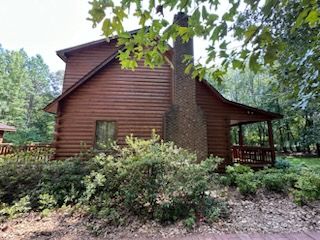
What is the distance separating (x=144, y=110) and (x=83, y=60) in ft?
18.3

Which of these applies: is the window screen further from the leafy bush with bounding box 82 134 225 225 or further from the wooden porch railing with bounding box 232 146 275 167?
the wooden porch railing with bounding box 232 146 275 167

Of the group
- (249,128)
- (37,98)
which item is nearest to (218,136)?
(249,128)

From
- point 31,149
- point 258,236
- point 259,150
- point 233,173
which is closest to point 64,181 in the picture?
point 258,236

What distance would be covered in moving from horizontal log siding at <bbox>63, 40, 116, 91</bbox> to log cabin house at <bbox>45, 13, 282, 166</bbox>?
9.37ft

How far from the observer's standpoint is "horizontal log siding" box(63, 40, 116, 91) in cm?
1272

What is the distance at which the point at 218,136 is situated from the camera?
11055mm

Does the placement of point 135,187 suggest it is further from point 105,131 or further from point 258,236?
point 105,131

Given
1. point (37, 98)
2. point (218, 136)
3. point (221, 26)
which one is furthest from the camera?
point (37, 98)

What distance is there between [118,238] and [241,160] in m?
10.1

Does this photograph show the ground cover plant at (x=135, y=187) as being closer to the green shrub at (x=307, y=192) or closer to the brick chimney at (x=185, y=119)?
the green shrub at (x=307, y=192)

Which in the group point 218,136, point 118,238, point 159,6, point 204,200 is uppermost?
point 159,6

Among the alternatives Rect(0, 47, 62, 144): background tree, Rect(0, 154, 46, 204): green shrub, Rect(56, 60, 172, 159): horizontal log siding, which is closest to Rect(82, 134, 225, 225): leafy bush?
Rect(0, 154, 46, 204): green shrub

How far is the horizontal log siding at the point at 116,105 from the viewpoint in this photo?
32.5 ft

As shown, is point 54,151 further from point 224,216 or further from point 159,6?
point 159,6
